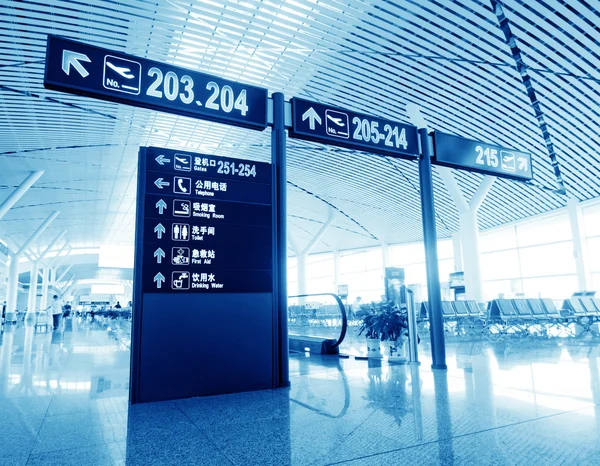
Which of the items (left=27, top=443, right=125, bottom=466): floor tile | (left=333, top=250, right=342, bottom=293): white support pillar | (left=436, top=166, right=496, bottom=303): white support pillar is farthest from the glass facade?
(left=27, top=443, right=125, bottom=466): floor tile

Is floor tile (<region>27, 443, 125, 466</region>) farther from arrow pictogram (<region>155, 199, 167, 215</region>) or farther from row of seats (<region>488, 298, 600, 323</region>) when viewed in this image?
row of seats (<region>488, 298, 600, 323</region>)

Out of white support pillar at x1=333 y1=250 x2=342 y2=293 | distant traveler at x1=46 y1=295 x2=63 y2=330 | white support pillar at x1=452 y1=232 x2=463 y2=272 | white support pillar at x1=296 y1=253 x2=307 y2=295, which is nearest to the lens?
distant traveler at x1=46 y1=295 x2=63 y2=330

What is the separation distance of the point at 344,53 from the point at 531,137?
863cm

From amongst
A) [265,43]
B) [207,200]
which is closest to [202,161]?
[207,200]

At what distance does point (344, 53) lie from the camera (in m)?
13.6

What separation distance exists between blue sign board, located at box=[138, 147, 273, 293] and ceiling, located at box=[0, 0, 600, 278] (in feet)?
26.0

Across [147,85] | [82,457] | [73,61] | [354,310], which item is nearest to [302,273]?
[354,310]

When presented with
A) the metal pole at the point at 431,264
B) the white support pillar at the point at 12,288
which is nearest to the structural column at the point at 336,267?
the white support pillar at the point at 12,288

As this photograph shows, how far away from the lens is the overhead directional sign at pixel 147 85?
14.0 feet

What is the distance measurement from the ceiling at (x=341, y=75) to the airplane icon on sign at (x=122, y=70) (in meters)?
7.89

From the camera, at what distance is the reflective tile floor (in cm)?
278

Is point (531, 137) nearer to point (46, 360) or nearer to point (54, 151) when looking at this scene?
point (46, 360)

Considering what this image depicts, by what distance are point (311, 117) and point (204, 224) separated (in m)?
1.99

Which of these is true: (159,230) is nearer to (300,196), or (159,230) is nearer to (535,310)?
(535,310)
